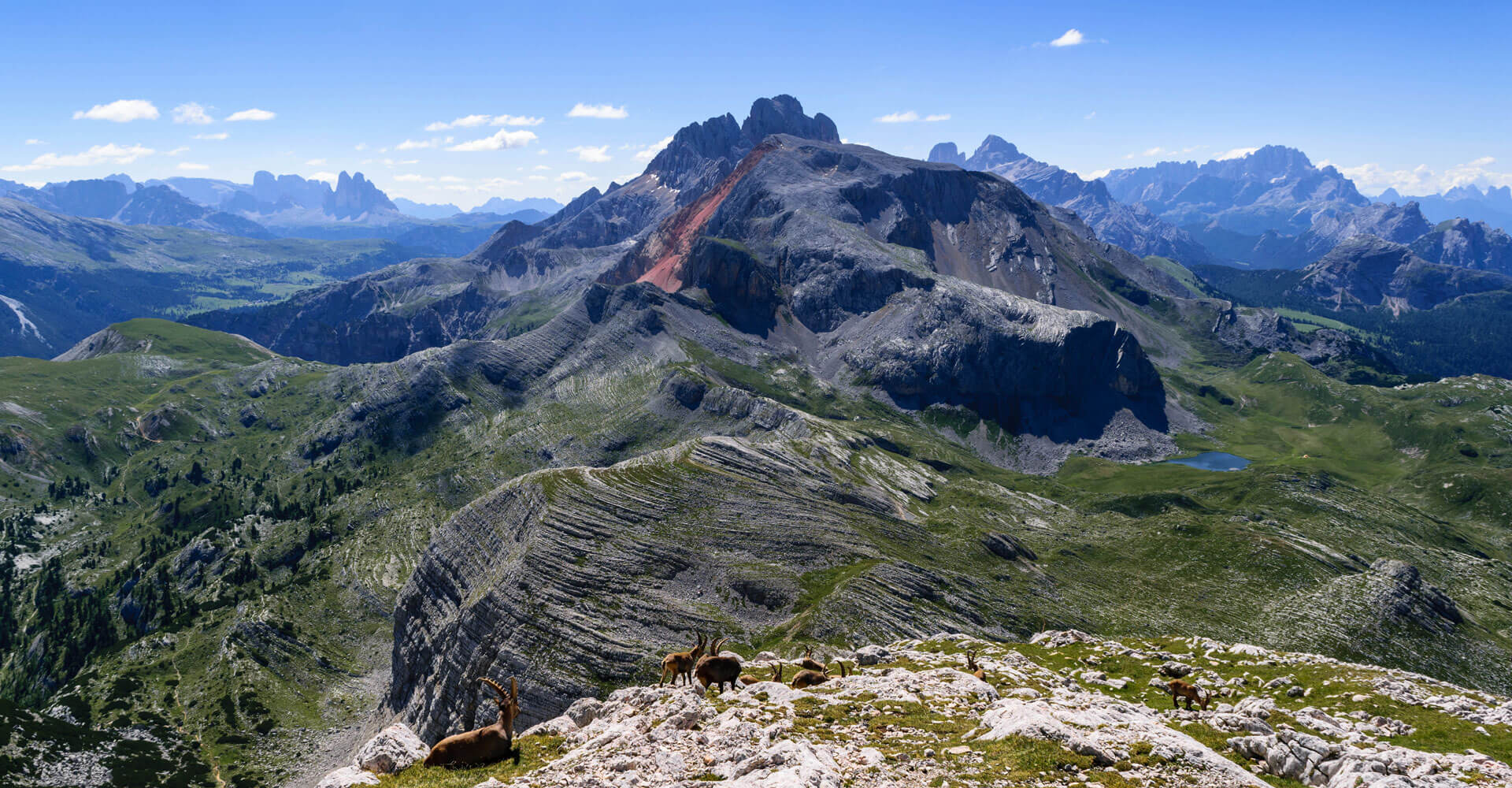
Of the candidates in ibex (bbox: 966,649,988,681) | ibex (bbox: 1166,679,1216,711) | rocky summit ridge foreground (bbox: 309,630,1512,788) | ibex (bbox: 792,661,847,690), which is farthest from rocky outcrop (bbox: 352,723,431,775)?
ibex (bbox: 1166,679,1216,711)

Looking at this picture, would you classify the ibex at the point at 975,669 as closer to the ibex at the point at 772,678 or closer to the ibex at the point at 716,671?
the ibex at the point at 772,678

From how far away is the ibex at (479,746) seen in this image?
33625 mm

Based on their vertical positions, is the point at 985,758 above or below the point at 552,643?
above

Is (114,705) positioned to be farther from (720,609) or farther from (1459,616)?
(1459,616)

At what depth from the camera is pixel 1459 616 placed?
147125 millimetres

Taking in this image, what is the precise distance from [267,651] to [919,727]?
203m

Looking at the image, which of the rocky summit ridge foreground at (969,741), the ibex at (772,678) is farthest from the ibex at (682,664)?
the ibex at (772,678)

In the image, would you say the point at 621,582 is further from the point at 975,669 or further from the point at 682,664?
the point at 682,664

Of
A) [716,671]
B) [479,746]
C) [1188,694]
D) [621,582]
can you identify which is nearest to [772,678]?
[716,671]

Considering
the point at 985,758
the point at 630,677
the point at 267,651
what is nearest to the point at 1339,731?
the point at 985,758

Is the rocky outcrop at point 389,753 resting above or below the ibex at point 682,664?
above

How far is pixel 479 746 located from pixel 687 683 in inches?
650

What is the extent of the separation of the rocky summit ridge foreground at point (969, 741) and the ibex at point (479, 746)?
923mm

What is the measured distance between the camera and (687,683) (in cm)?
4812
